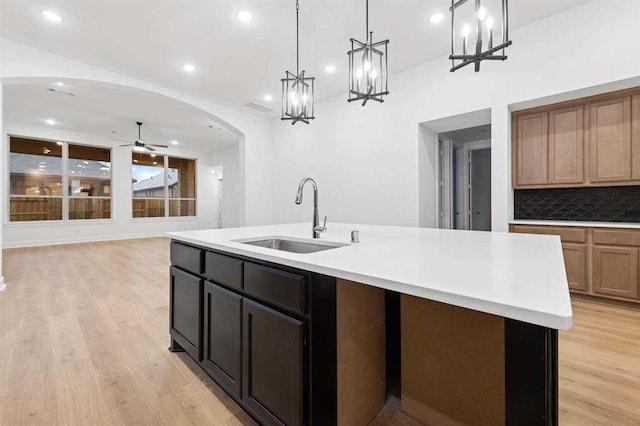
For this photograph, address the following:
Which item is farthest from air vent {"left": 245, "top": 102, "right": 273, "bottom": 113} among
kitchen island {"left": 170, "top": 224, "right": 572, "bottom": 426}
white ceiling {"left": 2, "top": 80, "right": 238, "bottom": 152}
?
kitchen island {"left": 170, "top": 224, "right": 572, "bottom": 426}

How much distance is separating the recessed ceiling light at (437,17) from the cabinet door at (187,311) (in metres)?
3.62

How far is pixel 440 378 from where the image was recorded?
140 cm

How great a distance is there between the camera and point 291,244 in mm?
1996

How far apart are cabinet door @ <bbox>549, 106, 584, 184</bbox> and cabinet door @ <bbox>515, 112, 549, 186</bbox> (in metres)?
0.07

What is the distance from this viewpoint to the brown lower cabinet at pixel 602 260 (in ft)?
9.67

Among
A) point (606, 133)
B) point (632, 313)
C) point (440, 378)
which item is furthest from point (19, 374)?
point (606, 133)

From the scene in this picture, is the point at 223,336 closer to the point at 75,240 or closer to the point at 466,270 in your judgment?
the point at 466,270

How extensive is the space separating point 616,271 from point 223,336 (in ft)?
12.8

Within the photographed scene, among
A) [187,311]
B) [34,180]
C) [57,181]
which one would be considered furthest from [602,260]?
[34,180]

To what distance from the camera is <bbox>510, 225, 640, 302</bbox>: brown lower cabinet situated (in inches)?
116

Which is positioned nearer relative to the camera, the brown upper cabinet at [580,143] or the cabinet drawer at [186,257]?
the cabinet drawer at [186,257]

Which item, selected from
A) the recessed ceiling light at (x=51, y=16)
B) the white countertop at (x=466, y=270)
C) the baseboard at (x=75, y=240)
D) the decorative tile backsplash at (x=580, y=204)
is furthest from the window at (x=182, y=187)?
the decorative tile backsplash at (x=580, y=204)

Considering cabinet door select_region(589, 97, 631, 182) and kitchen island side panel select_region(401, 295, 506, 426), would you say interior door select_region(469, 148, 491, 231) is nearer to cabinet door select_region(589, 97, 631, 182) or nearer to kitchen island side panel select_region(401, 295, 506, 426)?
cabinet door select_region(589, 97, 631, 182)

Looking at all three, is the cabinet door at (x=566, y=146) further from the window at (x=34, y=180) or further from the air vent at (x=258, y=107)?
the window at (x=34, y=180)
